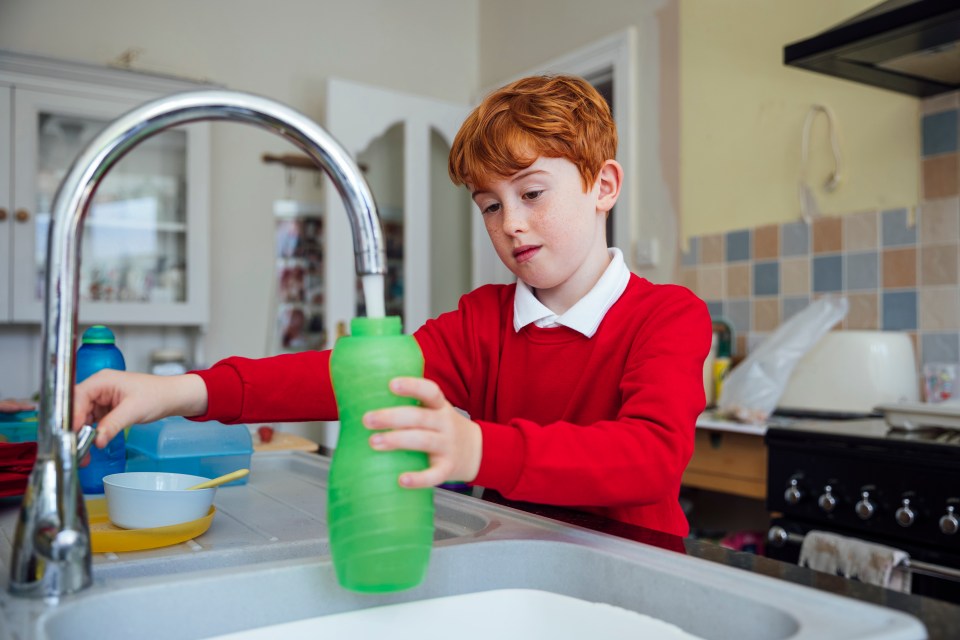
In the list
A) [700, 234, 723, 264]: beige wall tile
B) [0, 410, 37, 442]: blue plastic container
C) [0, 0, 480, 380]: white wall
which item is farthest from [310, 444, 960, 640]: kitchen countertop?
[0, 0, 480, 380]: white wall

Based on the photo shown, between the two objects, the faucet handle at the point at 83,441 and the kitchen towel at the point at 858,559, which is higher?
the faucet handle at the point at 83,441

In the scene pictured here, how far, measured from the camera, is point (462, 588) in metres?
0.62

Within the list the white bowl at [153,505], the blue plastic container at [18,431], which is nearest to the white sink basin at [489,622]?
the white bowl at [153,505]

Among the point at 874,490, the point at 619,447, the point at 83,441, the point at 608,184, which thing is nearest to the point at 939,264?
the point at 874,490

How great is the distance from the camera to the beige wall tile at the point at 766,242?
7.96 ft

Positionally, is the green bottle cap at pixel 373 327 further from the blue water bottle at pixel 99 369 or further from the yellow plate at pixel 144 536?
the blue water bottle at pixel 99 369

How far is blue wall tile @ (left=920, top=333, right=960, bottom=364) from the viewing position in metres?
2.03

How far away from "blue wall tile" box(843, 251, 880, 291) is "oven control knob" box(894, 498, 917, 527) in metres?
0.84

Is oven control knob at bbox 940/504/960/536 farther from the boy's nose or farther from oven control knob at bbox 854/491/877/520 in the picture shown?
the boy's nose

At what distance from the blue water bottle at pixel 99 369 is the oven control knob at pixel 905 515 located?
49.5 inches

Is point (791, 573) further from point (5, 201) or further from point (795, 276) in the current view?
point (5, 201)

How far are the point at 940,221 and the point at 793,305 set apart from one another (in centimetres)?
46

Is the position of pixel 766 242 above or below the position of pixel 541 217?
above

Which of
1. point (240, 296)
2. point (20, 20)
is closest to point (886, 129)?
point (240, 296)
